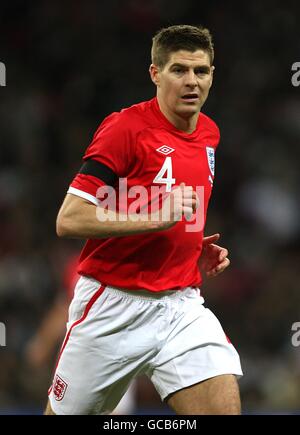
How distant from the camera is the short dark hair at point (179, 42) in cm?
432

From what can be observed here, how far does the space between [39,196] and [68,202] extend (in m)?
6.01

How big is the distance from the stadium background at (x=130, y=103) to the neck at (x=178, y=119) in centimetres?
423

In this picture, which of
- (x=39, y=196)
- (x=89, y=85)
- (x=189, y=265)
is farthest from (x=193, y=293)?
(x=89, y=85)

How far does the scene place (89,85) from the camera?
11102 millimetres

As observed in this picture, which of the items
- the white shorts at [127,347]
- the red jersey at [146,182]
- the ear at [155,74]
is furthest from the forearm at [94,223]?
the ear at [155,74]

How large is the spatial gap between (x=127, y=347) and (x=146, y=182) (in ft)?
2.49

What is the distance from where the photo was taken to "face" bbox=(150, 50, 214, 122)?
4285mm

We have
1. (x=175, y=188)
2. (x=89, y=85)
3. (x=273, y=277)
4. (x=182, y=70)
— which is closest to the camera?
(x=175, y=188)

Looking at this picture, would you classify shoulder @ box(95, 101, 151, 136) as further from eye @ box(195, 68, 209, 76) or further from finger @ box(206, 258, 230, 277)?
finger @ box(206, 258, 230, 277)

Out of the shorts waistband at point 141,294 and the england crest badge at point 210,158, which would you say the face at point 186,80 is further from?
the shorts waistband at point 141,294

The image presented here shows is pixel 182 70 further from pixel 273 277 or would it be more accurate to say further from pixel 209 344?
pixel 273 277

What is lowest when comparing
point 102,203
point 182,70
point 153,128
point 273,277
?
point 273,277

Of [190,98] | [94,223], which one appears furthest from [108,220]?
[190,98]

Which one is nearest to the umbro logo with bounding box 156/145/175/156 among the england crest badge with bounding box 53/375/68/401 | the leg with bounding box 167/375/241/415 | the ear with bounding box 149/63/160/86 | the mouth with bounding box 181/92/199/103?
the mouth with bounding box 181/92/199/103
